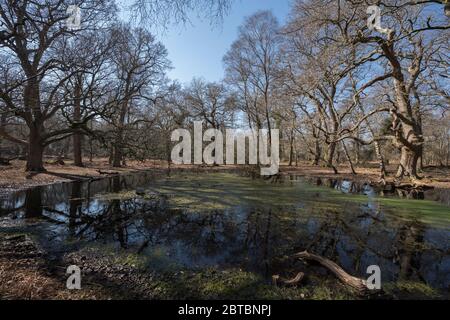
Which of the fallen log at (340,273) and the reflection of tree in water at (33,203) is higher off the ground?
the reflection of tree in water at (33,203)

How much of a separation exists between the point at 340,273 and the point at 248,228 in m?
2.85

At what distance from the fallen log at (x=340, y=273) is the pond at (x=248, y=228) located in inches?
13.4

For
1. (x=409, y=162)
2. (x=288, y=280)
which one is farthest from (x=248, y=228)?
(x=409, y=162)

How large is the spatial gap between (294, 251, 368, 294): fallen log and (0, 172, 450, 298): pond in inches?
13.4

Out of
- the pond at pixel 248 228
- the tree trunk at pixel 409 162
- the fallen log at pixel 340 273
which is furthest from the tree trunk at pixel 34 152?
the tree trunk at pixel 409 162

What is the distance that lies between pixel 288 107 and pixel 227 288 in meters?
27.7

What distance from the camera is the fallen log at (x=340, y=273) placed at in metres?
3.72

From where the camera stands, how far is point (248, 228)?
668cm

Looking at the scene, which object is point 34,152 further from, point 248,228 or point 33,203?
point 248,228

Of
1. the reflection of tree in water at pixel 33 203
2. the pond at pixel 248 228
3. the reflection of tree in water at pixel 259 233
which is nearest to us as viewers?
the pond at pixel 248 228

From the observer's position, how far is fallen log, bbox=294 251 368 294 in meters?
3.72

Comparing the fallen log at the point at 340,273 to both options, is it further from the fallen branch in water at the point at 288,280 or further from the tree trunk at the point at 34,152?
the tree trunk at the point at 34,152

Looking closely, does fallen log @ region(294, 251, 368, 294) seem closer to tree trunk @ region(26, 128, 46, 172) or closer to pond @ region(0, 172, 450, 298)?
pond @ region(0, 172, 450, 298)
